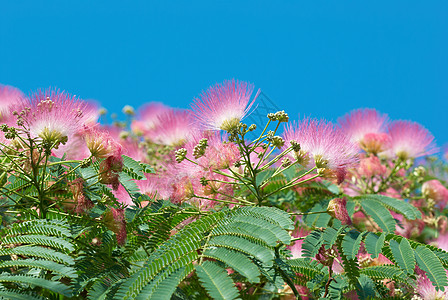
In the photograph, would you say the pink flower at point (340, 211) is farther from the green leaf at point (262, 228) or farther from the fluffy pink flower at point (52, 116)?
the fluffy pink flower at point (52, 116)

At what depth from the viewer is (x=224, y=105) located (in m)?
2.53

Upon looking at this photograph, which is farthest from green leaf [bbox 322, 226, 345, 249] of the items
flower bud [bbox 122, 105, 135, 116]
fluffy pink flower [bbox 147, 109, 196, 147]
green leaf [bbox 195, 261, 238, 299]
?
flower bud [bbox 122, 105, 135, 116]

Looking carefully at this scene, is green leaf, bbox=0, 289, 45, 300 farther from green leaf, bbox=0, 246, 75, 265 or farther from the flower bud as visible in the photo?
the flower bud

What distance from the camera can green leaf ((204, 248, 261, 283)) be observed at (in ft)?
5.99

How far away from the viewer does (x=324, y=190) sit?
411cm

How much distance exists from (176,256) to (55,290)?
465mm

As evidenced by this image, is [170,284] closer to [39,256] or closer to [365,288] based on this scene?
[39,256]

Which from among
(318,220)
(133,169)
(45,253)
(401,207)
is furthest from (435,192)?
(45,253)

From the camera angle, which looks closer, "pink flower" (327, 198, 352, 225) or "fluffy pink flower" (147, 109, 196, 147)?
"pink flower" (327, 198, 352, 225)

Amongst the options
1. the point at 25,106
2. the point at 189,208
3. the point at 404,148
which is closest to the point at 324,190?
the point at 404,148

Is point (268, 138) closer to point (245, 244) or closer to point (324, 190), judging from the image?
point (245, 244)

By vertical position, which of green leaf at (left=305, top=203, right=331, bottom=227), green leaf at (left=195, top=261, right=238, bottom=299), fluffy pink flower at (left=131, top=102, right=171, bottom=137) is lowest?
green leaf at (left=195, top=261, right=238, bottom=299)

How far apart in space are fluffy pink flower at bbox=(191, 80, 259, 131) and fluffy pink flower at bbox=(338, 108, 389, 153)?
84.8 inches

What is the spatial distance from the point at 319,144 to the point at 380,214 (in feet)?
2.66
